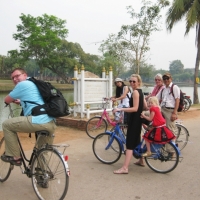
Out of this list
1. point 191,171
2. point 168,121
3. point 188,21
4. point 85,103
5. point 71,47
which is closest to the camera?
point 191,171

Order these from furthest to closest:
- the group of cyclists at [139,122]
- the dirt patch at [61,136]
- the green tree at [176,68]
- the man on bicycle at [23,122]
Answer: the green tree at [176,68], the dirt patch at [61,136], the group of cyclists at [139,122], the man on bicycle at [23,122]

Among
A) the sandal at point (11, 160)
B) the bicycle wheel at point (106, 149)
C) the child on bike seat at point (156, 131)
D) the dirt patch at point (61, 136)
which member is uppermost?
the child on bike seat at point (156, 131)

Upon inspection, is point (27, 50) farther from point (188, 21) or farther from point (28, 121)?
point (28, 121)

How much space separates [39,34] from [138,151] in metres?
38.4

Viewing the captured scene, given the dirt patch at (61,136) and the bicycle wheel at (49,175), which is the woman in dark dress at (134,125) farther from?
the dirt patch at (61,136)

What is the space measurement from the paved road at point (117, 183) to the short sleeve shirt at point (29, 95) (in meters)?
1.02

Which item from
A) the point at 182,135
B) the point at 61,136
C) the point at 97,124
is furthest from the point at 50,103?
the point at 97,124

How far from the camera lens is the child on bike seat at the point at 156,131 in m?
4.28

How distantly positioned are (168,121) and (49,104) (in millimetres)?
2912

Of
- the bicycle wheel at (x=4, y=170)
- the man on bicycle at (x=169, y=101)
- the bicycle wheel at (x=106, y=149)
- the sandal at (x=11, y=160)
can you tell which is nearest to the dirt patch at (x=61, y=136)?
the bicycle wheel at (x=106, y=149)

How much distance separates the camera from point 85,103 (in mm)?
8438

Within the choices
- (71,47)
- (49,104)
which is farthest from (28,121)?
(71,47)

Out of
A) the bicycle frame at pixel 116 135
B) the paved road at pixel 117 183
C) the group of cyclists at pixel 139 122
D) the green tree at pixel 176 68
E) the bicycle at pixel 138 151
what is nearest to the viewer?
the paved road at pixel 117 183

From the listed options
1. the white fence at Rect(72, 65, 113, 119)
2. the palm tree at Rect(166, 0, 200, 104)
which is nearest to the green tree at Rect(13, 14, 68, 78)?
the palm tree at Rect(166, 0, 200, 104)
